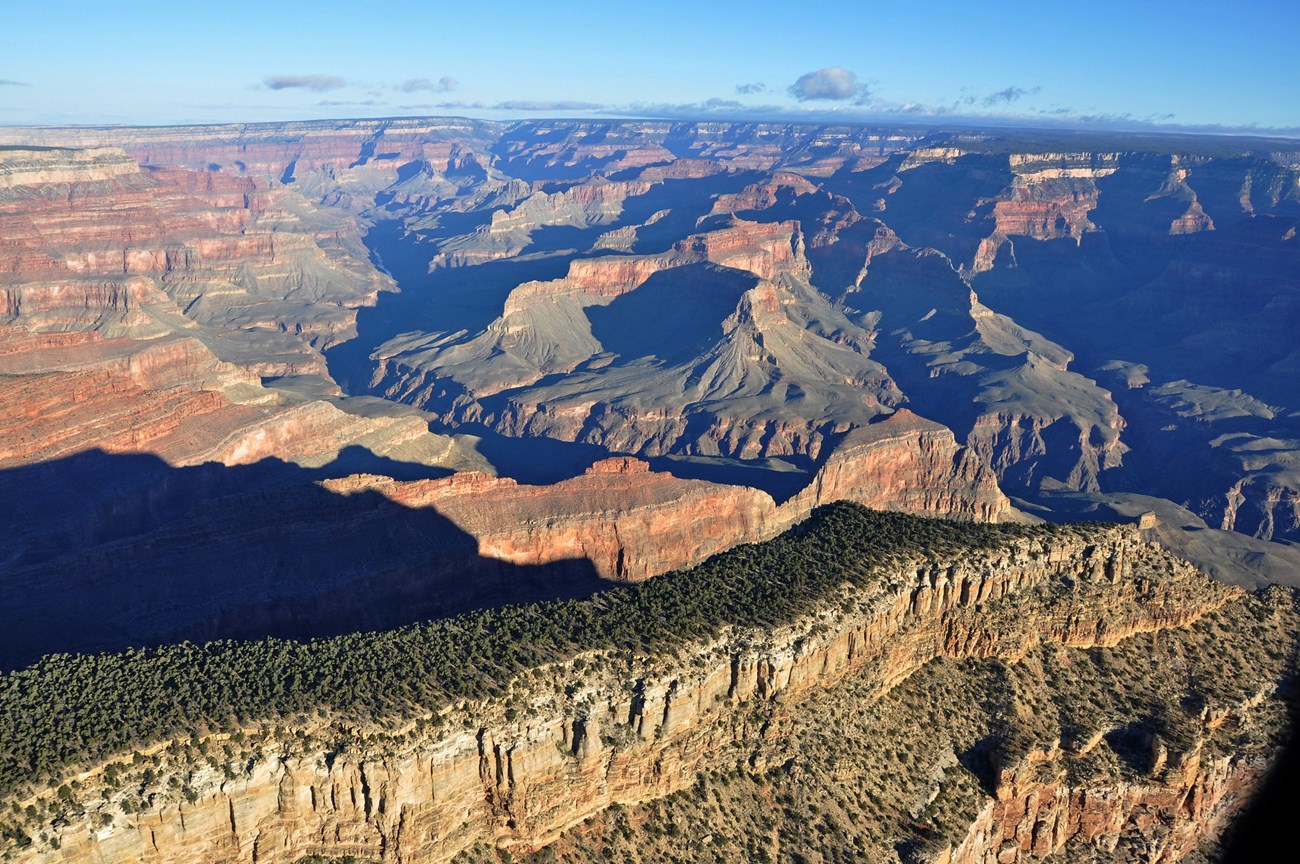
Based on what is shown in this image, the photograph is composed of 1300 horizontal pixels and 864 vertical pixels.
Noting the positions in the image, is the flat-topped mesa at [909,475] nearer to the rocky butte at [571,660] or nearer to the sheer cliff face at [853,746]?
the rocky butte at [571,660]

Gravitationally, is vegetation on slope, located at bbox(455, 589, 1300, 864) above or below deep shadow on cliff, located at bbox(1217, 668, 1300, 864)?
below

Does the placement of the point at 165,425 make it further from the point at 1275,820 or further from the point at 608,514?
the point at 1275,820

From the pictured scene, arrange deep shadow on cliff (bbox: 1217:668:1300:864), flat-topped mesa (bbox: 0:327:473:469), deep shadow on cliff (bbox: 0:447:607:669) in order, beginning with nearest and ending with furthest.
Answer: deep shadow on cliff (bbox: 1217:668:1300:864), deep shadow on cliff (bbox: 0:447:607:669), flat-topped mesa (bbox: 0:327:473:469)

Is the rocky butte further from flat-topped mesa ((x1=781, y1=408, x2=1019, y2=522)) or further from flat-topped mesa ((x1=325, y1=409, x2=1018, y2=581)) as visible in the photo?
flat-topped mesa ((x1=781, y1=408, x2=1019, y2=522))

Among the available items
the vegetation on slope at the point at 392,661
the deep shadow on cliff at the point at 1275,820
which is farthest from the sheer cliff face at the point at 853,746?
the deep shadow on cliff at the point at 1275,820

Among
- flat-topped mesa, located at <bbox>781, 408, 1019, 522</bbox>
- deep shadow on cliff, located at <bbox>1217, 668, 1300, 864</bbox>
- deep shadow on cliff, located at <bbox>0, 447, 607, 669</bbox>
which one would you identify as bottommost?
flat-topped mesa, located at <bbox>781, 408, 1019, 522</bbox>

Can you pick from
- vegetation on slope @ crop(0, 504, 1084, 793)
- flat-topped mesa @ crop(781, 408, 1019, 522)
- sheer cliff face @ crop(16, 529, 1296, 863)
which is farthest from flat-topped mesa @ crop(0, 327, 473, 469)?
sheer cliff face @ crop(16, 529, 1296, 863)
